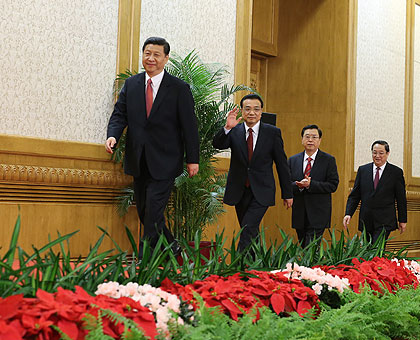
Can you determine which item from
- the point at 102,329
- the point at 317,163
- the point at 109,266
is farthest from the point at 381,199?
the point at 102,329

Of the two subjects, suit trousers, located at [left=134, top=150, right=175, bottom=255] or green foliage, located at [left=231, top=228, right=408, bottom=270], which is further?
suit trousers, located at [left=134, top=150, right=175, bottom=255]

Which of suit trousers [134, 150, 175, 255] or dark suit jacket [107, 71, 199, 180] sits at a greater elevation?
dark suit jacket [107, 71, 199, 180]

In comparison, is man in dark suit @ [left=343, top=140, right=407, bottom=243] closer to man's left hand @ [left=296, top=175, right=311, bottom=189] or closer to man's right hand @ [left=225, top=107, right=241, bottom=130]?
man's left hand @ [left=296, top=175, right=311, bottom=189]

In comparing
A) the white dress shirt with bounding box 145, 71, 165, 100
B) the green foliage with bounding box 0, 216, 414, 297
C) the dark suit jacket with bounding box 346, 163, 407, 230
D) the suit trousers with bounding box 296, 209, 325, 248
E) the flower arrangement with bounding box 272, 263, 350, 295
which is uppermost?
the white dress shirt with bounding box 145, 71, 165, 100

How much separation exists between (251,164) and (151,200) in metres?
0.96

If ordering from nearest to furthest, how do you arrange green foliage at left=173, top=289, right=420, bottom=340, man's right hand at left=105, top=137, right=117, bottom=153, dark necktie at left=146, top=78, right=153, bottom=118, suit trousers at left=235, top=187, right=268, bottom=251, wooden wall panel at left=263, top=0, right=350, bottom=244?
green foliage at left=173, top=289, right=420, bottom=340 → man's right hand at left=105, top=137, right=117, bottom=153 → dark necktie at left=146, top=78, right=153, bottom=118 → suit trousers at left=235, top=187, right=268, bottom=251 → wooden wall panel at left=263, top=0, right=350, bottom=244

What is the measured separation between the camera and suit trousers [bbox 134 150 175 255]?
14.9 ft

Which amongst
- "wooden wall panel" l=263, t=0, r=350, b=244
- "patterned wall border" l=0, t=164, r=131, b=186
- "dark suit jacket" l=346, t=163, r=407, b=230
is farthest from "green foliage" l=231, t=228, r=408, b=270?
"wooden wall panel" l=263, t=0, r=350, b=244

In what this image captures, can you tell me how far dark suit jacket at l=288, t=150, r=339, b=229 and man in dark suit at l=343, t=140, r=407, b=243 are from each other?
2.26 feet

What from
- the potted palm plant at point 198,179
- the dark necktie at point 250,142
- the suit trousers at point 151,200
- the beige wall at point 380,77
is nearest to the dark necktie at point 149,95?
the suit trousers at point 151,200

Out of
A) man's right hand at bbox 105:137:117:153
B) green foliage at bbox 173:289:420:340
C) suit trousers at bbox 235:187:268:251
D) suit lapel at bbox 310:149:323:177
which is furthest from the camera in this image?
suit lapel at bbox 310:149:323:177

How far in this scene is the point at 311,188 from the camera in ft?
20.0

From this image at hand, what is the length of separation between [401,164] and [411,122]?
808 millimetres

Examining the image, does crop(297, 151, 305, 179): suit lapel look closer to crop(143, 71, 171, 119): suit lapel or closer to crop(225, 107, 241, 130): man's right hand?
crop(225, 107, 241, 130): man's right hand
